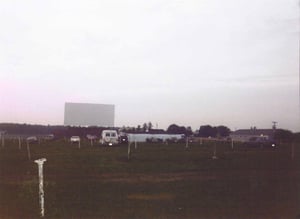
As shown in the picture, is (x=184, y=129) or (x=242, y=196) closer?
(x=242, y=196)

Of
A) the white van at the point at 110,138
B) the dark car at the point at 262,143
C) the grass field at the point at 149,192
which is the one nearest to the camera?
the grass field at the point at 149,192

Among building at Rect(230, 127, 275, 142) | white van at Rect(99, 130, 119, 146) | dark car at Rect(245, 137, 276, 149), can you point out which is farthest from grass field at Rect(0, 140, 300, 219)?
building at Rect(230, 127, 275, 142)

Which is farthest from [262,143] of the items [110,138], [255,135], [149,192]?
[149,192]

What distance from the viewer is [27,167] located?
21.3 meters

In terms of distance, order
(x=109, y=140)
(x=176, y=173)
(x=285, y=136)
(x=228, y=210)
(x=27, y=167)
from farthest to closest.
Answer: (x=285, y=136) → (x=109, y=140) → (x=27, y=167) → (x=176, y=173) → (x=228, y=210)

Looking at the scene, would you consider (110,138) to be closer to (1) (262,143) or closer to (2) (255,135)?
(1) (262,143)

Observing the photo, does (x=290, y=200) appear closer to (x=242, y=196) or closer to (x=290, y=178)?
(x=242, y=196)

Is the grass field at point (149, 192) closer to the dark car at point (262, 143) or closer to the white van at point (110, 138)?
the white van at point (110, 138)

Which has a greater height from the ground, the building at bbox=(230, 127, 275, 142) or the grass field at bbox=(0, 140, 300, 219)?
the building at bbox=(230, 127, 275, 142)

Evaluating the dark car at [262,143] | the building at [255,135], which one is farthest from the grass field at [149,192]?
the building at [255,135]

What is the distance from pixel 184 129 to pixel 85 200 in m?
71.6

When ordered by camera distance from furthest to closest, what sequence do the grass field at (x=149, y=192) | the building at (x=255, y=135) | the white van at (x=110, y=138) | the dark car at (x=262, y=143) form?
the building at (x=255, y=135) → the dark car at (x=262, y=143) → the white van at (x=110, y=138) → the grass field at (x=149, y=192)

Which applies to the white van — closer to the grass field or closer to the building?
the building

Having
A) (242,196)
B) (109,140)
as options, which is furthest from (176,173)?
(109,140)
